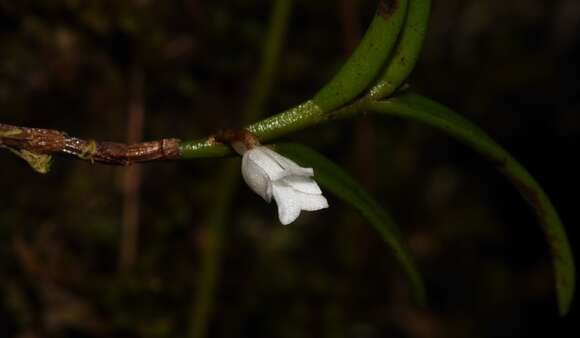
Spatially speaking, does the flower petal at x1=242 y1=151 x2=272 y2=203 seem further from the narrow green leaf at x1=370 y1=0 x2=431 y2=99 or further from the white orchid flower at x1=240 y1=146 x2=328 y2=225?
the narrow green leaf at x1=370 y1=0 x2=431 y2=99

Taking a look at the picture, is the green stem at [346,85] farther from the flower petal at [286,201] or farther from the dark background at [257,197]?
the dark background at [257,197]

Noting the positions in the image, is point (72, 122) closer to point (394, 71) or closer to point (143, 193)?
point (143, 193)

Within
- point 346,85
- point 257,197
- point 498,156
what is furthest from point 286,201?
point 257,197

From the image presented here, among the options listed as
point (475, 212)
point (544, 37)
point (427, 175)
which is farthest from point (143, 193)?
point (544, 37)

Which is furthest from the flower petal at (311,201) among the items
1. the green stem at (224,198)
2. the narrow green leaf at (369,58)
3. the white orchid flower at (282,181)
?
the green stem at (224,198)

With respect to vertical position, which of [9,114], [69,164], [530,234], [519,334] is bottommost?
[519,334]
